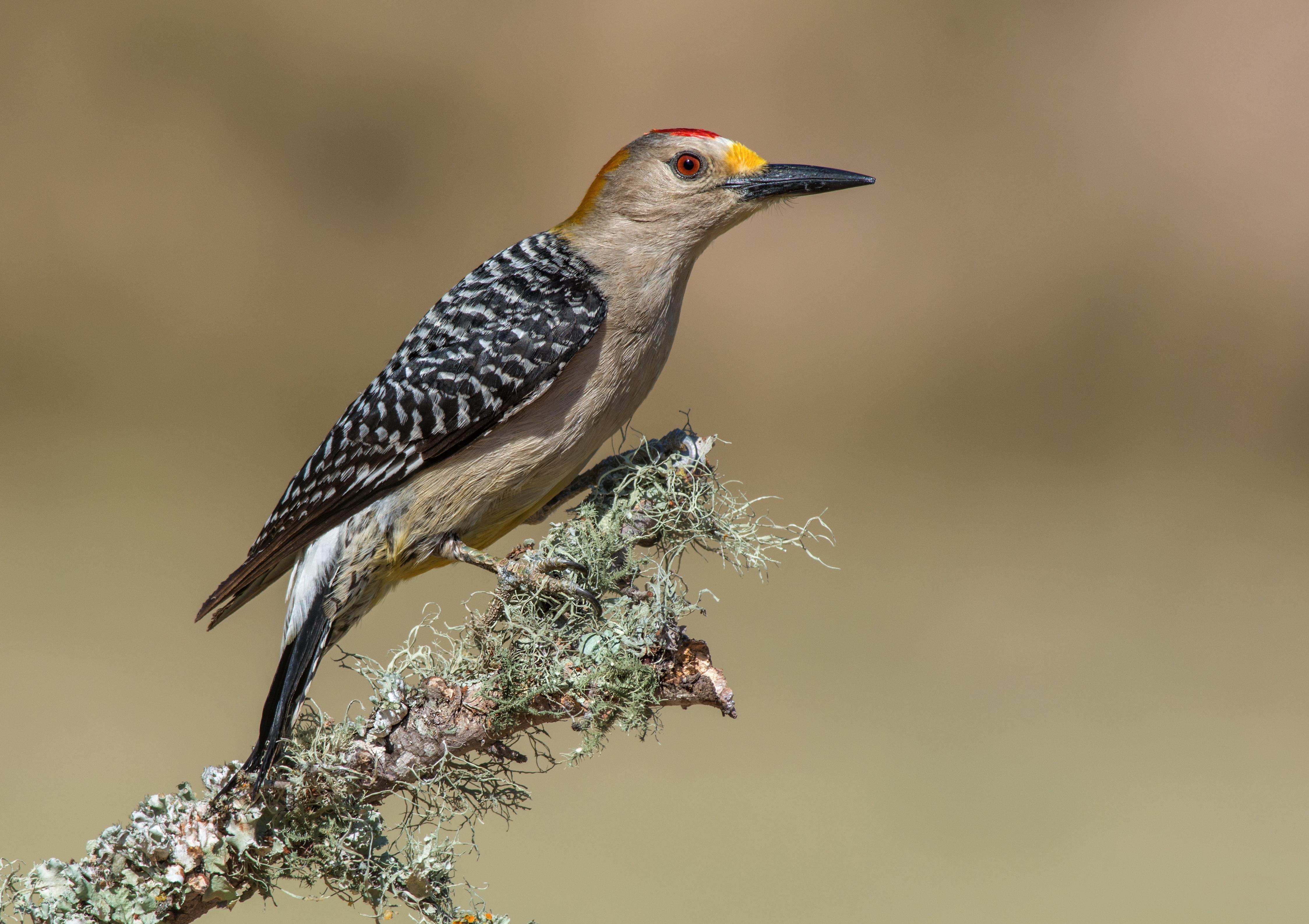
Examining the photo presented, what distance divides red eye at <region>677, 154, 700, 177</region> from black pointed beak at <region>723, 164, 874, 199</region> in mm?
92

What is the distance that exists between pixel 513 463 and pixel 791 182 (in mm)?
1021

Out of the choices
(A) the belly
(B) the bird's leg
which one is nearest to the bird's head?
(A) the belly

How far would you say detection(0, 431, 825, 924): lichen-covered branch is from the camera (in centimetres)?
173

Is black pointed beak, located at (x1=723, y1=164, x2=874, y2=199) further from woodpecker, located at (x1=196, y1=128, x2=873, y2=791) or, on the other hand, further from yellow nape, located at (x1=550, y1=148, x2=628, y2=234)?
yellow nape, located at (x1=550, y1=148, x2=628, y2=234)

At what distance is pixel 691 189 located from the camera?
8.49ft

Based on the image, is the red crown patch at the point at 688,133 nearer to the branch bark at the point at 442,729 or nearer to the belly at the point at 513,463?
the belly at the point at 513,463

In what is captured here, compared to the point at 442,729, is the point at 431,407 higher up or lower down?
higher up

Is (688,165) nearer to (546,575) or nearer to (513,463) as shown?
(513,463)

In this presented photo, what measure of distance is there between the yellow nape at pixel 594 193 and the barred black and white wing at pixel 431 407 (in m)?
0.32

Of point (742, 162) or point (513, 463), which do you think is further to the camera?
point (742, 162)

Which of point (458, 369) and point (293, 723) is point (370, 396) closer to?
point (458, 369)

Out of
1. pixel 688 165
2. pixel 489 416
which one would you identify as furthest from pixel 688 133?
pixel 489 416

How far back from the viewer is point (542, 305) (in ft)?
7.97

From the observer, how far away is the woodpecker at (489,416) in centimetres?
233
